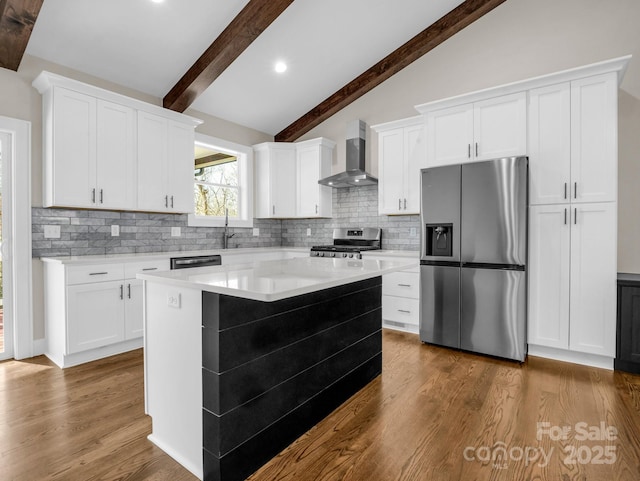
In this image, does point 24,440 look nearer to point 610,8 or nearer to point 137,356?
point 137,356

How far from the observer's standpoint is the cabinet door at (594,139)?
2.71 metres

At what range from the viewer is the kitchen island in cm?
149

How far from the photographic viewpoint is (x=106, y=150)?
10.8 ft

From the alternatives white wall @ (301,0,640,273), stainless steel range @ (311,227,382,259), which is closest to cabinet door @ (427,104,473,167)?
white wall @ (301,0,640,273)

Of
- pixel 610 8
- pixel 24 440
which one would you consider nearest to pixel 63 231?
pixel 24 440

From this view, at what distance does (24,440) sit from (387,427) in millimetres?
1968

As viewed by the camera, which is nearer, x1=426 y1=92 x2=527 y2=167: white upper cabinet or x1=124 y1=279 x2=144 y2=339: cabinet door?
x1=426 y1=92 x2=527 y2=167: white upper cabinet

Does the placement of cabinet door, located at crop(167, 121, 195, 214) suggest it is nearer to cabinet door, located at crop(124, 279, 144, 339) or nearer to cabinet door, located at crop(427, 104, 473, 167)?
cabinet door, located at crop(124, 279, 144, 339)

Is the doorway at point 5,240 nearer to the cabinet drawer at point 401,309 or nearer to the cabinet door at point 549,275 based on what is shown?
the cabinet drawer at point 401,309

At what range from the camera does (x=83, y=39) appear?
10.1ft

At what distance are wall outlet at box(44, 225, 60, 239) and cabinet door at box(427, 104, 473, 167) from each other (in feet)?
11.9

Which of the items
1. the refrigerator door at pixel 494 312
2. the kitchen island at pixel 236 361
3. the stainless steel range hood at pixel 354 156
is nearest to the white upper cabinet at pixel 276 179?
the stainless steel range hood at pixel 354 156

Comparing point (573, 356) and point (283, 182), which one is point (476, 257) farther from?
point (283, 182)

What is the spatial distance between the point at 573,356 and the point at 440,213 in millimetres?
1649
